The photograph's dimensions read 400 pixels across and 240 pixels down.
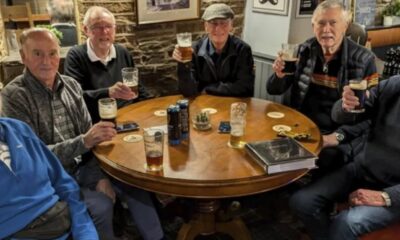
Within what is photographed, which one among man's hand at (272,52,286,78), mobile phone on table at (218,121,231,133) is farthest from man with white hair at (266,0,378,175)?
mobile phone on table at (218,121,231,133)

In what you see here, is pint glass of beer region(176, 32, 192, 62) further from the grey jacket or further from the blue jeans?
the blue jeans

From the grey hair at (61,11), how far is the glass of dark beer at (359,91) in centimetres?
289

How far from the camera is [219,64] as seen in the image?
274 cm

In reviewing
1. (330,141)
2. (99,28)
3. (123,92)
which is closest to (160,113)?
(123,92)

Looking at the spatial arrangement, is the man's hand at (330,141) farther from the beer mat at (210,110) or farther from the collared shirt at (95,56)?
the collared shirt at (95,56)

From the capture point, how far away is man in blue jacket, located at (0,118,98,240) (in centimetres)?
147

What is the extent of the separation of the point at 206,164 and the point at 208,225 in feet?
2.11

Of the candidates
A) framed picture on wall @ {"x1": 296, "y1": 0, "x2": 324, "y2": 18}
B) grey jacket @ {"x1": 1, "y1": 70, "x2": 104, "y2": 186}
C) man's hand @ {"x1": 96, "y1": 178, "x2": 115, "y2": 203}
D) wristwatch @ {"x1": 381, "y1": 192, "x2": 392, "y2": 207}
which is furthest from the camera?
framed picture on wall @ {"x1": 296, "y1": 0, "x2": 324, "y2": 18}

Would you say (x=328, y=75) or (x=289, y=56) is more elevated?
(x=289, y=56)

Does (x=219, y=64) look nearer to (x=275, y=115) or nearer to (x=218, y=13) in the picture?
(x=218, y=13)

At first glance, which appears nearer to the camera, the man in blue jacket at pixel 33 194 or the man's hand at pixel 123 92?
the man in blue jacket at pixel 33 194

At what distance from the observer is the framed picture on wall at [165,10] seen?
3033 mm

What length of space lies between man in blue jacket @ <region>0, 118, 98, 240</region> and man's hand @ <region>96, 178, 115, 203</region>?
27cm

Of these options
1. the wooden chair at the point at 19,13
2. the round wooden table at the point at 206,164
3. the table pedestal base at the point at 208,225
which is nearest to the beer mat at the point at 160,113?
the round wooden table at the point at 206,164
